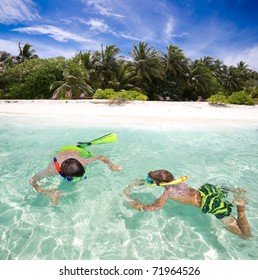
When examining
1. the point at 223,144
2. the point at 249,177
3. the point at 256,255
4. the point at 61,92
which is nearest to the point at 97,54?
the point at 61,92

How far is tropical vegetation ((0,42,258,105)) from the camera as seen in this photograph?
20000 millimetres

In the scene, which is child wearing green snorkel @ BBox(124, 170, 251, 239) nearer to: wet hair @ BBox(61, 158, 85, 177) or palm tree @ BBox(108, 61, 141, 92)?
wet hair @ BBox(61, 158, 85, 177)

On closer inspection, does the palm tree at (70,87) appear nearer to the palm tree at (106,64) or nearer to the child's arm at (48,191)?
the palm tree at (106,64)

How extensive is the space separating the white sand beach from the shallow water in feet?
11.7

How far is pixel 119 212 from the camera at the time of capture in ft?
13.2

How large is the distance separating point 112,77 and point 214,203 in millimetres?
23452

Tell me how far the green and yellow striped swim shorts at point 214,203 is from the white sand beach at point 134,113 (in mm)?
7164

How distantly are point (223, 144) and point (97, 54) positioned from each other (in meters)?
20.9

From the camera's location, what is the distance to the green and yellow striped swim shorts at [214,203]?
334 centimetres

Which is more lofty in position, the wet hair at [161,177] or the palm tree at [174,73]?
the palm tree at [174,73]

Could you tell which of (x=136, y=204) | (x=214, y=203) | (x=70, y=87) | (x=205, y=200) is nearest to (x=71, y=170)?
(x=136, y=204)

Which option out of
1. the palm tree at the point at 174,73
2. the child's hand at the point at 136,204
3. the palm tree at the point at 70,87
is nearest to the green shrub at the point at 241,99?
the palm tree at the point at 174,73
